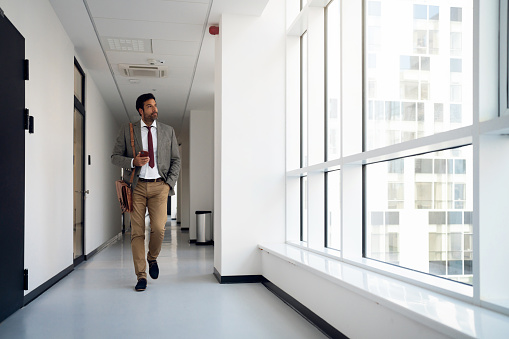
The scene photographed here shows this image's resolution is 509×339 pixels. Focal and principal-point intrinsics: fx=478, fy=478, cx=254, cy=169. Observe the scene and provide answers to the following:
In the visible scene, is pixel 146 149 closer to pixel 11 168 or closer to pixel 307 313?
pixel 11 168

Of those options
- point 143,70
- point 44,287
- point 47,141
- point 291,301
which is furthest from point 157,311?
point 143,70

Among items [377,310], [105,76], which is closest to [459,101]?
[377,310]

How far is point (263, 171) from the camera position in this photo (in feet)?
15.6

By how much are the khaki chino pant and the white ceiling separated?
5.46ft

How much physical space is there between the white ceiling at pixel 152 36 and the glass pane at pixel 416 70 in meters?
1.66

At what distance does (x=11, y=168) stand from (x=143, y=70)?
12.1 ft

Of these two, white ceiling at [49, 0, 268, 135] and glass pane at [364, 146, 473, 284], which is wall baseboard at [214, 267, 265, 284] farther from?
white ceiling at [49, 0, 268, 135]

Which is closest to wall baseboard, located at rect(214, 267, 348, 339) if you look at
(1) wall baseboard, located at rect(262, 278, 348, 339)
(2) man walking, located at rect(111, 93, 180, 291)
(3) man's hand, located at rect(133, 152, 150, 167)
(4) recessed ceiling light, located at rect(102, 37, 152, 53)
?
(1) wall baseboard, located at rect(262, 278, 348, 339)

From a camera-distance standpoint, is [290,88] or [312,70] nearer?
[312,70]

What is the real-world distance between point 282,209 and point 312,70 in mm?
1396

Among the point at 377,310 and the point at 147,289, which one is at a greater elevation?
the point at 377,310

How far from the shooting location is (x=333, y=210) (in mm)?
3994

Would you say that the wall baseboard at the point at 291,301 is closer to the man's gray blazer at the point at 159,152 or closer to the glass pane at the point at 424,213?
the glass pane at the point at 424,213

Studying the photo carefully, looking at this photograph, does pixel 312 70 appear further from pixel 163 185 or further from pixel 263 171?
pixel 163 185
